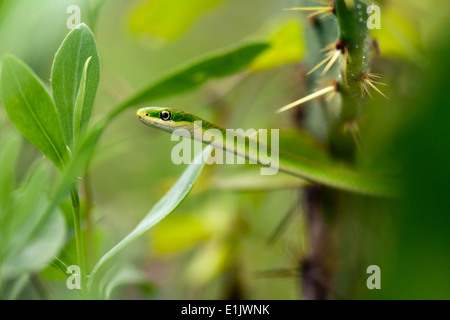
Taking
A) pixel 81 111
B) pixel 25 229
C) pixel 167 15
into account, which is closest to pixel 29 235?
pixel 25 229

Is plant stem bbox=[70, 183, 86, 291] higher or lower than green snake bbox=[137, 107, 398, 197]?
lower

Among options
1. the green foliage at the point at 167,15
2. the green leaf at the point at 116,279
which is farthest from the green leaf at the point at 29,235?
the green foliage at the point at 167,15

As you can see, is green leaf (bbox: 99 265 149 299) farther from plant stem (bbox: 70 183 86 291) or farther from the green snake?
the green snake

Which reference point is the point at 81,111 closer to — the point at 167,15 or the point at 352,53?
the point at 352,53

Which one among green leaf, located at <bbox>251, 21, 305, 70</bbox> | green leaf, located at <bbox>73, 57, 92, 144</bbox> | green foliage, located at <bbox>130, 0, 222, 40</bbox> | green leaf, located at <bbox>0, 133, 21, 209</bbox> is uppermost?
green foliage, located at <bbox>130, 0, 222, 40</bbox>

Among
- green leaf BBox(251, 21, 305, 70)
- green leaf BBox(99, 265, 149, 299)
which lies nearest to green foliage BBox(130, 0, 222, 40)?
green leaf BBox(251, 21, 305, 70)
